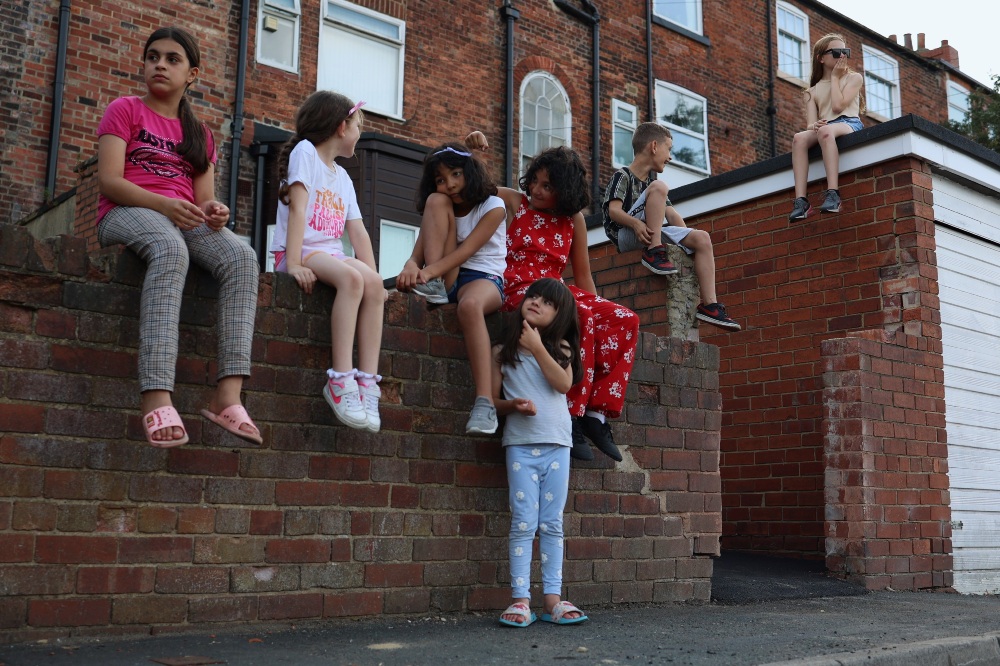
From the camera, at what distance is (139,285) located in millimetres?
3979

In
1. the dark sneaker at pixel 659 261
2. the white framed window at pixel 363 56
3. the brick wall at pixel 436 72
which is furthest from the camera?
the white framed window at pixel 363 56

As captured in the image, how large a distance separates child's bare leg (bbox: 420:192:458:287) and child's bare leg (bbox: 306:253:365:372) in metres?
0.68

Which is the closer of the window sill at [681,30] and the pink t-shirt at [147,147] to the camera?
the pink t-shirt at [147,147]

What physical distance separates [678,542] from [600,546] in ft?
2.02

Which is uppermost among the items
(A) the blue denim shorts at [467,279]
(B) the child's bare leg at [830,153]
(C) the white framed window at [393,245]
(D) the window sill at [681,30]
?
(D) the window sill at [681,30]

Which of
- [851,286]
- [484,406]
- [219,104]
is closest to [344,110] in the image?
[484,406]

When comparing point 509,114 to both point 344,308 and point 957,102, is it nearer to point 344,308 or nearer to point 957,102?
point 344,308

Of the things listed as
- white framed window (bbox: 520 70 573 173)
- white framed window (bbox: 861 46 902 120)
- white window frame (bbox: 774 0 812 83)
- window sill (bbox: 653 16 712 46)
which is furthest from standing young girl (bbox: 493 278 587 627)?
white framed window (bbox: 861 46 902 120)

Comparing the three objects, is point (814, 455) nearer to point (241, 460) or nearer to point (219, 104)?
point (241, 460)

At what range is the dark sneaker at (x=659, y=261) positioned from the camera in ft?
21.6

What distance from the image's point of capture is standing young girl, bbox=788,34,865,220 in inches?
303

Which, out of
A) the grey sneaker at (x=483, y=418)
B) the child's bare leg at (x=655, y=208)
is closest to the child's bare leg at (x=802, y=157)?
the child's bare leg at (x=655, y=208)

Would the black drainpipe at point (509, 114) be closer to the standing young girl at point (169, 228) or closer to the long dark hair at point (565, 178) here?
the long dark hair at point (565, 178)

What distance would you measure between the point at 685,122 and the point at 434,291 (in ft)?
51.2
